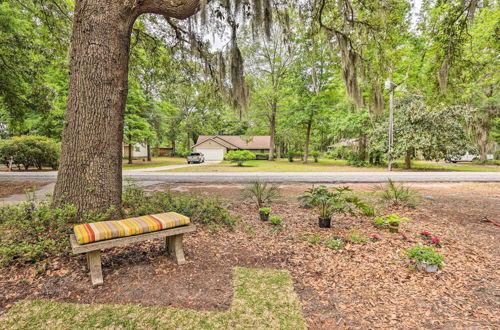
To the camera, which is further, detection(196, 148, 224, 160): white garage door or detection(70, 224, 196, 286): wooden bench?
detection(196, 148, 224, 160): white garage door

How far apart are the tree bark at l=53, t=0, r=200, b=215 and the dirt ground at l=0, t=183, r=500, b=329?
36.2 inches

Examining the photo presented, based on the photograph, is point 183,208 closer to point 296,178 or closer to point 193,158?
Answer: point 296,178

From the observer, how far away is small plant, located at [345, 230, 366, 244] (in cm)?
346

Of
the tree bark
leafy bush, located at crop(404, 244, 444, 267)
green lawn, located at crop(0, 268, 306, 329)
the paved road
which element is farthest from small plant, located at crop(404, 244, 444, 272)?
the paved road

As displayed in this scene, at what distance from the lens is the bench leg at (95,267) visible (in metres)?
2.16

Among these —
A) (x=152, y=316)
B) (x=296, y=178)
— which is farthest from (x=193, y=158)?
(x=152, y=316)

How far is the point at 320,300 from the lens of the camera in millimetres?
2199

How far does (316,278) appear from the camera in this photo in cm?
258

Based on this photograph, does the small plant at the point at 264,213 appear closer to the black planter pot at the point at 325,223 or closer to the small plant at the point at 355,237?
the black planter pot at the point at 325,223

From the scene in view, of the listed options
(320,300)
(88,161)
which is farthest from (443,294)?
(88,161)

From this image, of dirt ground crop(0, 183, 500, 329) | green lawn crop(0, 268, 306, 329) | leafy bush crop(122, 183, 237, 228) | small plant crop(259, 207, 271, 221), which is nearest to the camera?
green lawn crop(0, 268, 306, 329)

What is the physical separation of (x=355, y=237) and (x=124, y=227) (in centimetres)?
312

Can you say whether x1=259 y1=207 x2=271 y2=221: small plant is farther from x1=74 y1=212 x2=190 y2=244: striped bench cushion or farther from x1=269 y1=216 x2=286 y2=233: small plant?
x1=74 y1=212 x2=190 y2=244: striped bench cushion

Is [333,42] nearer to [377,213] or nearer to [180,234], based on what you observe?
[377,213]
